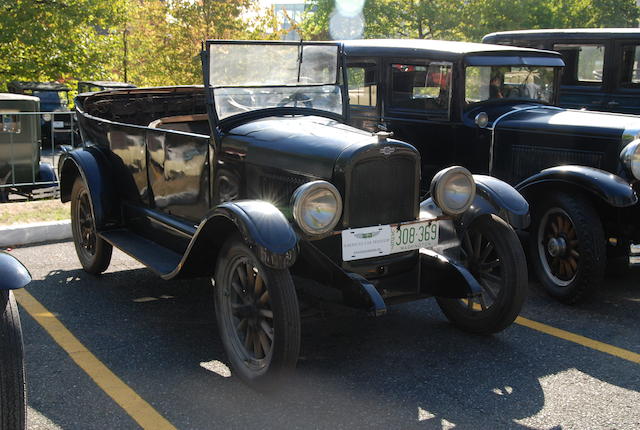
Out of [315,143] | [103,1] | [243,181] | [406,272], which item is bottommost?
[406,272]

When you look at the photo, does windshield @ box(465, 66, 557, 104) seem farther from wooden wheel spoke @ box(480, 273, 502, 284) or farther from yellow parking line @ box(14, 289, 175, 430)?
yellow parking line @ box(14, 289, 175, 430)

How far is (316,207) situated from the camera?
Answer: 11.8ft

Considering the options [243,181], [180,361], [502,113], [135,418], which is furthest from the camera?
[502,113]

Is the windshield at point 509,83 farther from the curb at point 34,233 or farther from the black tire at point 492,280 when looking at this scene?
the curb at point 34,233

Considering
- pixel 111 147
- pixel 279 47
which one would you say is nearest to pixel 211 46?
pixel 279 47

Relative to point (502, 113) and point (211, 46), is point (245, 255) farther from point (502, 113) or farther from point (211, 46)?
point (502, 113)

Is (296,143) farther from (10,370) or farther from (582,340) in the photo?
(582,340)

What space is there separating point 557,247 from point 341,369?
7.08ft

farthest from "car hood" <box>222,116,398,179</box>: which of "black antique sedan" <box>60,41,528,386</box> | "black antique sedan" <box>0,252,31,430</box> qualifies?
"black antique sedan" <box>0,252,31,430</box>

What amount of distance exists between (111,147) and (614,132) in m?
3.91

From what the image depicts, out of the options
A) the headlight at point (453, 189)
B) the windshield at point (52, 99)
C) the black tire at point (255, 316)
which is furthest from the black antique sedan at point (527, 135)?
the windshield at point (52, 99)

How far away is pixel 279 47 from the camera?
189 inches

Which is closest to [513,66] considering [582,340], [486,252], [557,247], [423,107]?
[423,107]

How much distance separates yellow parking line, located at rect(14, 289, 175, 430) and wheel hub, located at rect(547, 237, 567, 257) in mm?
3184
